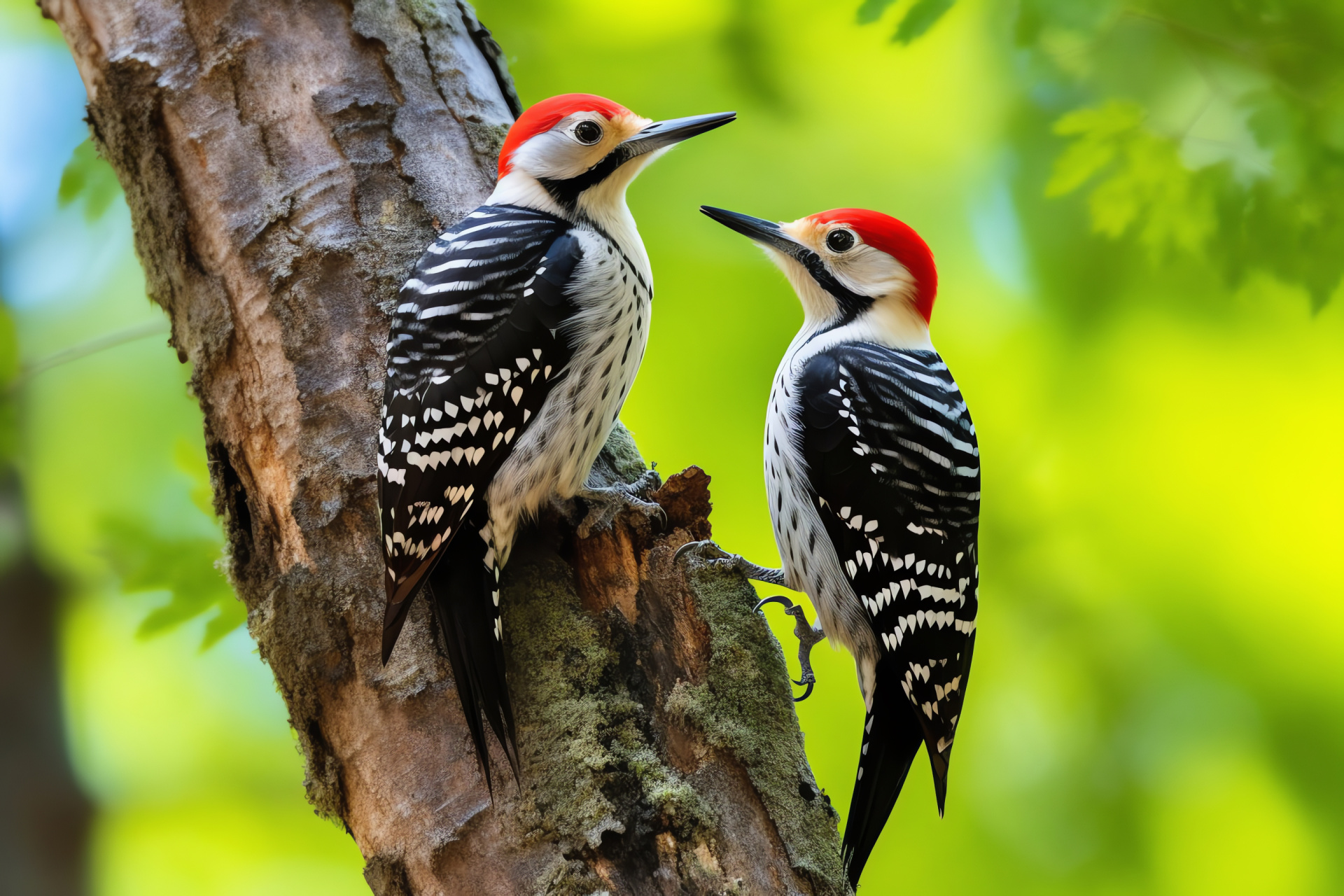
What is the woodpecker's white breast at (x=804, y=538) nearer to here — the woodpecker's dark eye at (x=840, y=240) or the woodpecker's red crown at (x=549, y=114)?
the woodpecker's dark eye at (x=840, y=240)

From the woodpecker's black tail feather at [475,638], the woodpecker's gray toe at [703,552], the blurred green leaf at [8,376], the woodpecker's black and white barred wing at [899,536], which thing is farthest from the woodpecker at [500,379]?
the blurred green leaf at [8,376]

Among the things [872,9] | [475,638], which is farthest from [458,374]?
[872,9]

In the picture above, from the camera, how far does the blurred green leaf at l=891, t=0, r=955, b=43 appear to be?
8.33ft

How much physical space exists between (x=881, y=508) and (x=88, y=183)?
8.49 feet

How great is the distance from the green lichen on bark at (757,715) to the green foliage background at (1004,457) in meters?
1.35

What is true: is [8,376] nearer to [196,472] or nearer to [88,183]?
[88,183]

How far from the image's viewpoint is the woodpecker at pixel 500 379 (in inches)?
65.9

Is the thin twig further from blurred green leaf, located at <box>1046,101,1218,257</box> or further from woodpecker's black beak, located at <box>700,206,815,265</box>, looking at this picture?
blurred green leaf, located at <box>1046,101,1218,257</box>

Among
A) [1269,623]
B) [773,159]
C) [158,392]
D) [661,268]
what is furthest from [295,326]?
[1269,623]

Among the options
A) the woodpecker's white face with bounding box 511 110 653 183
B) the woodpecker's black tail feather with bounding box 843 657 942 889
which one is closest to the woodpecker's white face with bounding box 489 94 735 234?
the woodpecker's white face with bounding box 511 110 653 183

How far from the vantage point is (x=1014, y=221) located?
3363 millimetres

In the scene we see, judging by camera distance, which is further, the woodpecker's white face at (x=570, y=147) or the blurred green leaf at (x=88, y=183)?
the blurred green leaf at (x=88, y=183)

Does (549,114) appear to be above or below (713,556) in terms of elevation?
above

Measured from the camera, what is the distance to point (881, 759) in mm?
1967
